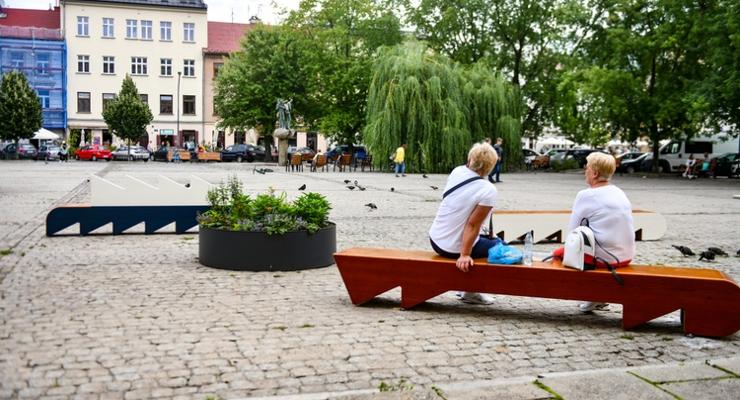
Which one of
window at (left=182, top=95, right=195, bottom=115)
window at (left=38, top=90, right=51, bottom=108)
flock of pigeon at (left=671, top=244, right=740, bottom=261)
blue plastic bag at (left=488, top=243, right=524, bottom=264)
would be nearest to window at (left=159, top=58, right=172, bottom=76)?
window at (left=182, top=95, right=195, bottom=115)

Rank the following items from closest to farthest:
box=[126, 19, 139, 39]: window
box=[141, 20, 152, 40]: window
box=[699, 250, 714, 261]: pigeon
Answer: box=[699, 250, 714, 261]: pigeon < box=[126, 19, 139, 39]: window < box=[141, 20, 152, 40]: window

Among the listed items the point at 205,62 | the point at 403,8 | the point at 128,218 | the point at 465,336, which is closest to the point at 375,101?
the point at 403,8

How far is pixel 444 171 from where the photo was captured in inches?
1494

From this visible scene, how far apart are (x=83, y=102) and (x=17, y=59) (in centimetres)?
676

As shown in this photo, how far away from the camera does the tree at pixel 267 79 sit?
189 feet

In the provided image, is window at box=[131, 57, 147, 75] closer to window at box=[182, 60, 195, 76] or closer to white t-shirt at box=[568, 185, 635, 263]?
window at box=[182, 60, 195, 76]

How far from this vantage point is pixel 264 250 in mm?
8195

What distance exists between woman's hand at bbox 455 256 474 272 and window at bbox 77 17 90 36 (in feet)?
233

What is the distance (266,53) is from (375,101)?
23.3 meters

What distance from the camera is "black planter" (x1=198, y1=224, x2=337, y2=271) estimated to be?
8.19 m

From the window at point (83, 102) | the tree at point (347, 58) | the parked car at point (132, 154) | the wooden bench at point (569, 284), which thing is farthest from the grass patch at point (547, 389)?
the window at point (83, 102)

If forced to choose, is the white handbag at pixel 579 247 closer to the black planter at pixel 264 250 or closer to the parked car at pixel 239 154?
the black planter at pixel 264 250

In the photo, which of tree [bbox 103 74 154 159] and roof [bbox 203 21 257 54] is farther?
roof [bbox 203 21 257 54]

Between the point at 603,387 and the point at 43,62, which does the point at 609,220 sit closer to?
the point at 603,387
